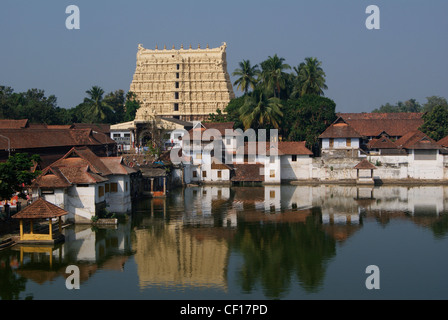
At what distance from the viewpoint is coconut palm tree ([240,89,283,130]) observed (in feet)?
202

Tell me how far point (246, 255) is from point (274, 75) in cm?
4524

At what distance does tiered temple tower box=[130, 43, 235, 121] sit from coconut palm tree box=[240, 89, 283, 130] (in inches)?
935

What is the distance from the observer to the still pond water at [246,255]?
21797 millimetres

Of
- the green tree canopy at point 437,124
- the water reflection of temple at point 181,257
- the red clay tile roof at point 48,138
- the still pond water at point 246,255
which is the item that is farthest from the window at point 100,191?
the green tree canopy at point 437,124

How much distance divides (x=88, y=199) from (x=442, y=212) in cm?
2313

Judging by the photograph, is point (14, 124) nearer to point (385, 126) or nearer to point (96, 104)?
point (96, 104)

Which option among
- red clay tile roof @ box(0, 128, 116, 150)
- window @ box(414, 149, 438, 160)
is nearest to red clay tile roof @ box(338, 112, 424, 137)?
window @ box(414, 149, 438, 160)

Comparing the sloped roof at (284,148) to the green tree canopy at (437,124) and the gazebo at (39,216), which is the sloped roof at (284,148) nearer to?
the green tree canopy at (437,124)

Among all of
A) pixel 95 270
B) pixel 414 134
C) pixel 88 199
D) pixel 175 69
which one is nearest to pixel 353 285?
pixel 95 270

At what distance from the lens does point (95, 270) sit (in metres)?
24.4

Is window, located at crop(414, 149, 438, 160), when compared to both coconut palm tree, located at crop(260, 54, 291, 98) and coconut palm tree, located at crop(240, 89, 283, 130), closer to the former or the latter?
coconut palm tree, located at crop(240, 89, 283, 130)

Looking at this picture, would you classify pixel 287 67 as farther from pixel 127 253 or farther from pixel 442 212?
pixel 127 253

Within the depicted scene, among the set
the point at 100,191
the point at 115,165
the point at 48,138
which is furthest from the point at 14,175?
the point at 48,138

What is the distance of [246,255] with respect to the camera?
26766 millimetres
